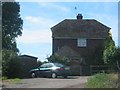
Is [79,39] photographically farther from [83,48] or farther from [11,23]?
[11,23]

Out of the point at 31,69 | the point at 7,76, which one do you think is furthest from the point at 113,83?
the point at 31,69

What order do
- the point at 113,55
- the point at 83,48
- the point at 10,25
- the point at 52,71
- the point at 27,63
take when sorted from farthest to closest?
the point at 10,25 < the point at 83,48 < the point at 27,63 < the point at 113,55 < the point at 52,71

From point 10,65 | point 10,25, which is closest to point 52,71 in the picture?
point 10,65

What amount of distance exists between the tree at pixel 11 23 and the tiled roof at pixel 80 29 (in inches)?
206

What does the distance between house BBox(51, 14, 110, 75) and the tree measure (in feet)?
17.2

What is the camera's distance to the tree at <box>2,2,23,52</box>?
176ft

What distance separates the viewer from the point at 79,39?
177 ft

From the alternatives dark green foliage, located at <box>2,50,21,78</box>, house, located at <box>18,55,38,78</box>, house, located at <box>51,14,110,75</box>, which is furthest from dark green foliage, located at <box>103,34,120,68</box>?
house, located at <box>51,14,110,75</box>

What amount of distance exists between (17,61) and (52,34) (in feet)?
67.4

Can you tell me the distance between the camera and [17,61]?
34.0 metres

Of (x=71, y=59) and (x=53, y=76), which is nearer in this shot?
(x=53, y=76)

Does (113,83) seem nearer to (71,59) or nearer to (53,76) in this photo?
(53,76)

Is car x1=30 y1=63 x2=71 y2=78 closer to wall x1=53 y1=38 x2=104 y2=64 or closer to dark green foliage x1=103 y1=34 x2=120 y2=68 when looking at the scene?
dark green foliage x1=103 y1=34 x2=120 y2=68

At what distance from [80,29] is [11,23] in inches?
380
